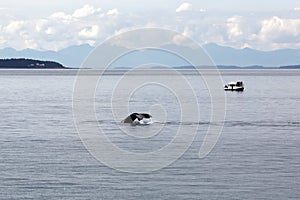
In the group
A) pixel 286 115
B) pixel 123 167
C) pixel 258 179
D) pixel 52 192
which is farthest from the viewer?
pixel 286 115

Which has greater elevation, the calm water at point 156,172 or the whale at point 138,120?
the whale at point 138,120

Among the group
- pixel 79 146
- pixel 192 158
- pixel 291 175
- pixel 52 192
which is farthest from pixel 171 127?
pixel 52 192

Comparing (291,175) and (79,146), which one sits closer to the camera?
(291,175)

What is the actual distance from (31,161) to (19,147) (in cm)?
746

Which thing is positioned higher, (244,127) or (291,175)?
(244,127)

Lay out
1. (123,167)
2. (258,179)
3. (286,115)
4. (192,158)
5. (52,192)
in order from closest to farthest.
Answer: (52,192) < (258,179) < (123,167) < (192,158) < (286,115)

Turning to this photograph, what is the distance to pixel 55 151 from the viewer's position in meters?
54.1

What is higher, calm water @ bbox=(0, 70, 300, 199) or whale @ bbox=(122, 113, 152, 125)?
whale @ bbox=(122, 113, 152, 125)

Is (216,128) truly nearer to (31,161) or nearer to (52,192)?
(31,161)

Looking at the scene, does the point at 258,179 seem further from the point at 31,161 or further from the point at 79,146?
the point at 79,146

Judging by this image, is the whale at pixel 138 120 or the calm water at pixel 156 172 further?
the whale at pixel 138 120

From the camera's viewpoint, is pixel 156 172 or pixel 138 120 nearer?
pixel 156 172

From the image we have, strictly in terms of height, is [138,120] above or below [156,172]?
above

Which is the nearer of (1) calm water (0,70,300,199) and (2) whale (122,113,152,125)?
(1) calm water (0,70,300,199)
